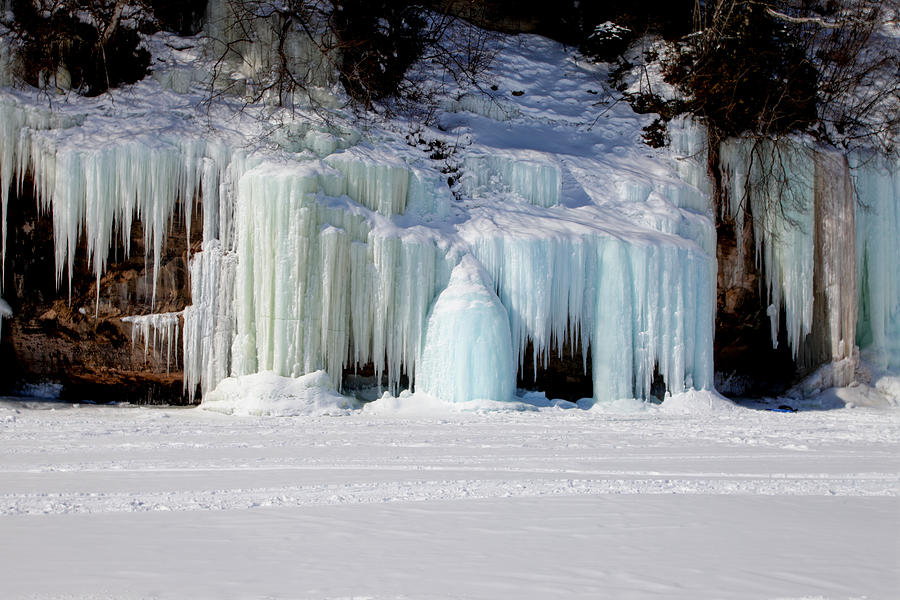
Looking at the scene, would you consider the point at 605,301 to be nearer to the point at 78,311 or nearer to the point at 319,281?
the point at 319,281

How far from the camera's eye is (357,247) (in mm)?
10344

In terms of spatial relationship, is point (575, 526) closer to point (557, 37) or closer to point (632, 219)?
point (632, 219)

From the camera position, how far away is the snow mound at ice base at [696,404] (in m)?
10.2

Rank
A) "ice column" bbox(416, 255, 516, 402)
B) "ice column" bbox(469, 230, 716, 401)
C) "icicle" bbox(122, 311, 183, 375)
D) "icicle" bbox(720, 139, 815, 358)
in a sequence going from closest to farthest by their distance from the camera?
1. "ice column" bbox(416, 255, 516, 402)
2. "ice column" bbox(469, 230, 716, 401)
3. "icicle" bbox(122, 311, 183, 375)
4. "icicle" bbox(720, 139, 815, 358)

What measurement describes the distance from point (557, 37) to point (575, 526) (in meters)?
13.3

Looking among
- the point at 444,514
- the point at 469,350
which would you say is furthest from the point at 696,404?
the point at 444,514

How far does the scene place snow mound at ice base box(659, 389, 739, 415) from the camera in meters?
10.2

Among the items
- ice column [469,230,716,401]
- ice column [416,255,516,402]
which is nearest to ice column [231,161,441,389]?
ice column [416,255,516,402]

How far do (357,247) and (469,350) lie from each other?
187cm

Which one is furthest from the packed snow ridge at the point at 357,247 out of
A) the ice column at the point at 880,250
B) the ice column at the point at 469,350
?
the ice column at the point at 880,250

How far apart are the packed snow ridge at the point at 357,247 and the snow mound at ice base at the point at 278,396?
0.26 feet

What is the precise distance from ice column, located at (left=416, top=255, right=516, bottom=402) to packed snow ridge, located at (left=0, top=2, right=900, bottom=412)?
18 mm

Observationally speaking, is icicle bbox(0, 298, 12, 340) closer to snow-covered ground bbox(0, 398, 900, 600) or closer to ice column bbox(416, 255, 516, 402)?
snow-covered ground bbox(0, 398, 900, 600)

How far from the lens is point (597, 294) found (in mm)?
10555
